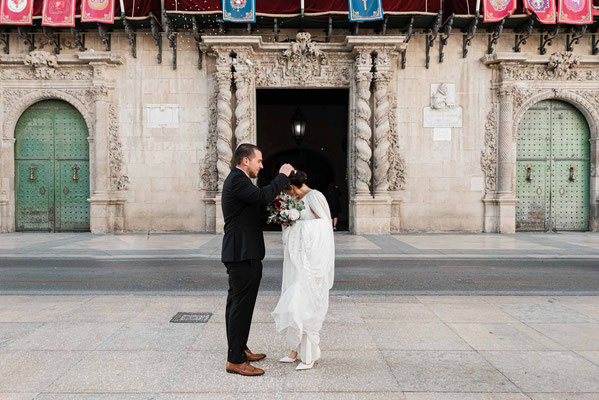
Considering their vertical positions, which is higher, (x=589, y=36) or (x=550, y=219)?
(x=589, y=36)

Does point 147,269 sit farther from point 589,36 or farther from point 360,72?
point 589,36

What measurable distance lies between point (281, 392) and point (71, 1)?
16977 mm

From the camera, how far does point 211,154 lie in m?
17.1

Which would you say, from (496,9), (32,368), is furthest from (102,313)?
(496,9)

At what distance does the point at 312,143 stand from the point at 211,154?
8.51 metres

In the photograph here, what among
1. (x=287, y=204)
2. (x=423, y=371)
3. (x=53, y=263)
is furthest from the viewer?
(x=53, y=263)

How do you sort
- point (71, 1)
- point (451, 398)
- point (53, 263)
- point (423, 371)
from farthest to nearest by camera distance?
point (71, 1), point (53, 263), point (423, 371), point (451, 398)

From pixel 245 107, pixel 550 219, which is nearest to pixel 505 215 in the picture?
pixel 550 219

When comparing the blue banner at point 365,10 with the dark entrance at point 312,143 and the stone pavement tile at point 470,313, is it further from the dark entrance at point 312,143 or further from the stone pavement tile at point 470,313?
the stone pavement tile at point 470,313

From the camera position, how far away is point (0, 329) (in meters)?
5.22

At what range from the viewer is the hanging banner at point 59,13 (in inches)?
627

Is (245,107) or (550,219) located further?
(550,219)

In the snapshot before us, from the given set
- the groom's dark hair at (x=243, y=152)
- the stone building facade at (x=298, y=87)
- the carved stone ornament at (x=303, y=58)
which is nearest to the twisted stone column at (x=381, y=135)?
the stone building facade at (x=298, y=87)

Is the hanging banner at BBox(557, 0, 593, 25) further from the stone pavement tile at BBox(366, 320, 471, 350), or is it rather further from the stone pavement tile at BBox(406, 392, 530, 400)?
the stone pavement tile at BBox(406, 392, 530, 400)
